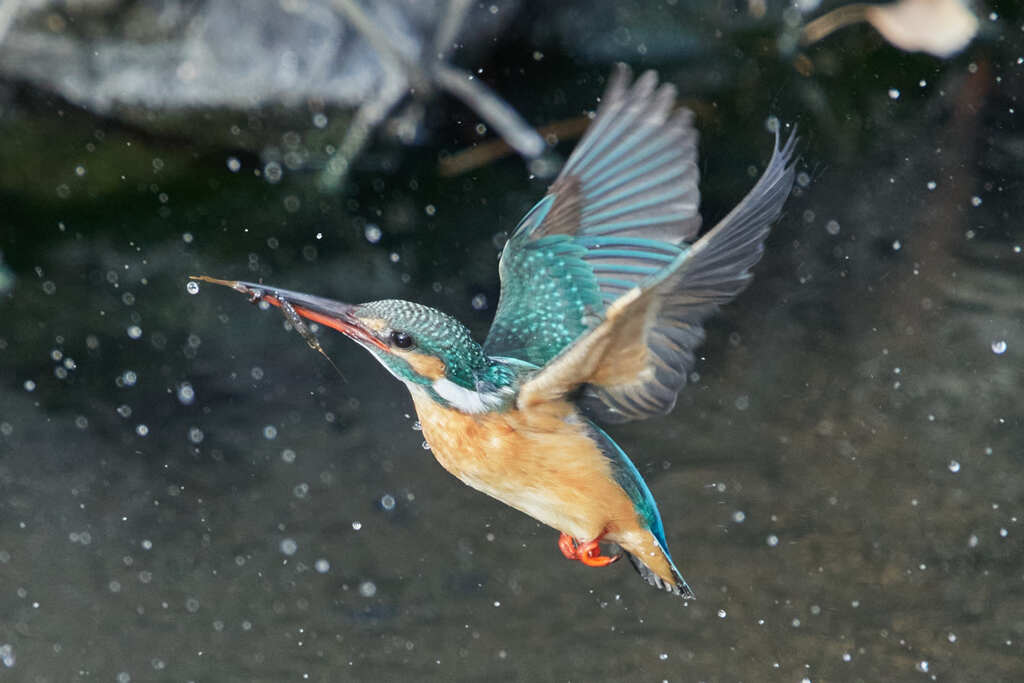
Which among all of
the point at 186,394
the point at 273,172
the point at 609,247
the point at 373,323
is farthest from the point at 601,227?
the point at 273,172

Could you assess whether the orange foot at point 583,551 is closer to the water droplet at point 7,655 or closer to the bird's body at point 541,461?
the bird's body at point 541,461

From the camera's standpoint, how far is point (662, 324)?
1.95 meters

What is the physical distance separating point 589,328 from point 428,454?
1437 mm

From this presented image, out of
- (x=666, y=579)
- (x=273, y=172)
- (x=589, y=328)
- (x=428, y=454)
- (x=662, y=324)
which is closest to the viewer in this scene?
(x=662, y=324)

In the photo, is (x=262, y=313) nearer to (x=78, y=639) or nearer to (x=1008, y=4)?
(x=78, y=639)

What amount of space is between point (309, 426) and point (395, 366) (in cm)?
177

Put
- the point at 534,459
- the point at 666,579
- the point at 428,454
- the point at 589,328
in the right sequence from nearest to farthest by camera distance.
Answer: the point at 534,459 < the point at 589,328 < the point at 666,579 < the point at 428,454

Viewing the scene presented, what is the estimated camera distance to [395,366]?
2033 millimetres

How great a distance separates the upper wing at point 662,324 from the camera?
1780mm

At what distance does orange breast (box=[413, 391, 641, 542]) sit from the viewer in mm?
2074

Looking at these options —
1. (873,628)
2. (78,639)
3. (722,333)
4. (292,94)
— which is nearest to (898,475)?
(873,628)

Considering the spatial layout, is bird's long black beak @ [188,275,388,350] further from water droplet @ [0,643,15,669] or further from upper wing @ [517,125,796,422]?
water droplet @ [0,643,15,669]

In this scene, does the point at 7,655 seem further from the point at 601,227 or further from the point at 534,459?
the point at 601,227

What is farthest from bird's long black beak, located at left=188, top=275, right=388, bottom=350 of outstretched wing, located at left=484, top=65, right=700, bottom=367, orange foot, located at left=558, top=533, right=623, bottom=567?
orange foot, located at left=558, top=533, right=623, bottom=567
